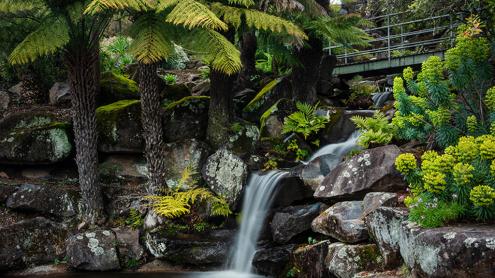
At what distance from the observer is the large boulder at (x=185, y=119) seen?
9.91 meters

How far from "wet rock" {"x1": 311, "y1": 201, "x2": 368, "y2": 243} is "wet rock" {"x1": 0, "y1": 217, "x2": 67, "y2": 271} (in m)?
4.82

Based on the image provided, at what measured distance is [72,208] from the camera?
9203 mm

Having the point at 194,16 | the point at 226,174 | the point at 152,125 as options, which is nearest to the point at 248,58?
the point at 152,125

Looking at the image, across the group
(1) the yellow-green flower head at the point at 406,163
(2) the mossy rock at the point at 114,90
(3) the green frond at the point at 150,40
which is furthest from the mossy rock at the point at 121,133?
(1) the yellow-green flower head at the point at 406,163

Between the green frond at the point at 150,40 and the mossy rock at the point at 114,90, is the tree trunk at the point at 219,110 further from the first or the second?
the mossy rock at the point at 114,90

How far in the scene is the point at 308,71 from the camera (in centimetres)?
1081

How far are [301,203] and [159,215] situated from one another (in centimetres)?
256

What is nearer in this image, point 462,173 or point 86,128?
point 462,173

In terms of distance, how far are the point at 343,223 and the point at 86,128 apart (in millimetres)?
5167

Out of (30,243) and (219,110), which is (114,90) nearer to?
(219,110)

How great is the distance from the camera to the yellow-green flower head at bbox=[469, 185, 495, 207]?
4.52 metres

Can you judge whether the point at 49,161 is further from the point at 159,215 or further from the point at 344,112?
the point at 344,112

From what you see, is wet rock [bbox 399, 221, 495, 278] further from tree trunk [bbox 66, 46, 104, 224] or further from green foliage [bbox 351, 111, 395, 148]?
tree trunk [bbox 66, 46, 104, 224]

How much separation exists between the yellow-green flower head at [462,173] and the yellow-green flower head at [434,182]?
0.15 meters
